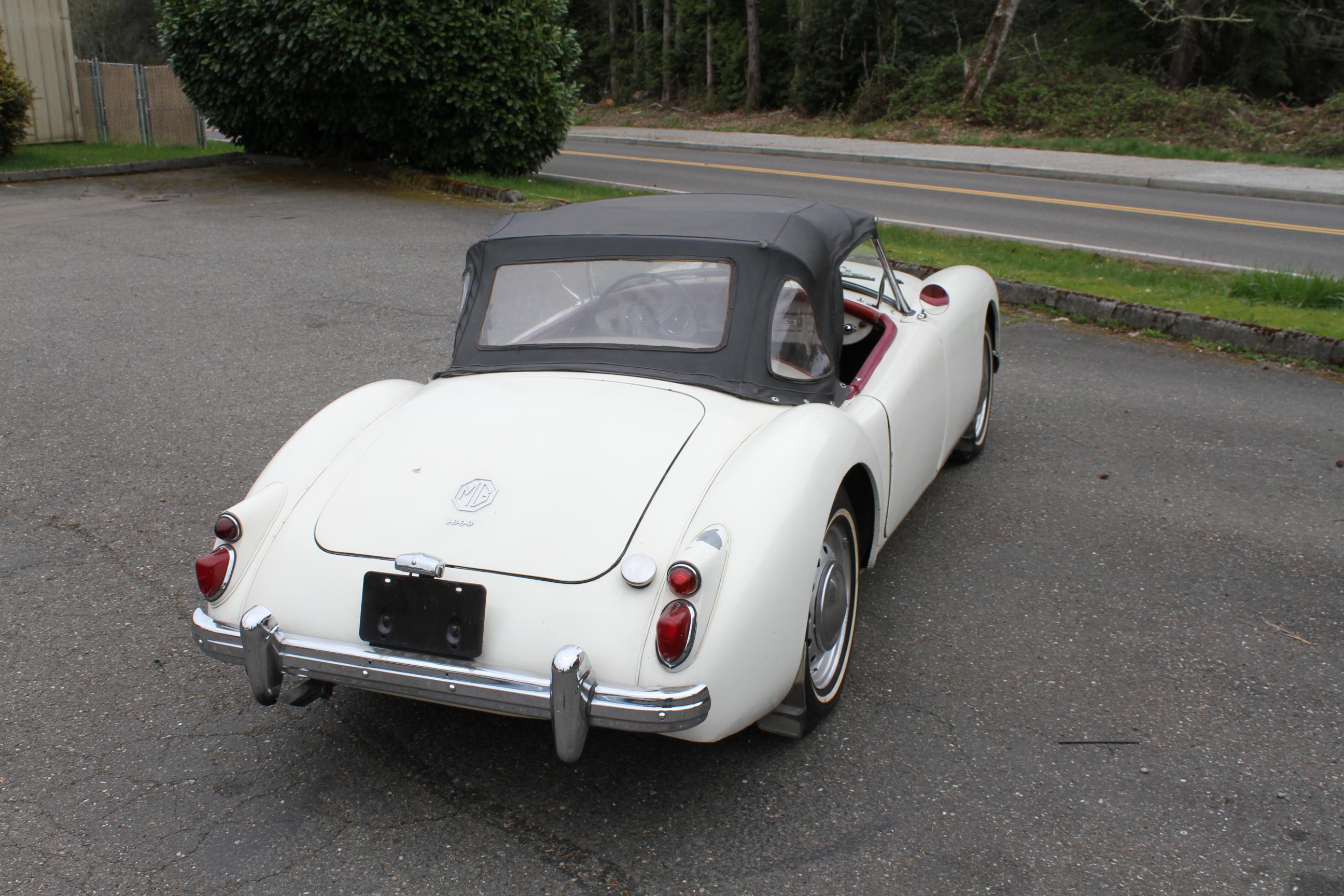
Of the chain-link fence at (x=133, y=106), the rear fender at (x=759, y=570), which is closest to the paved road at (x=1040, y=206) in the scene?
the rear fender at (x=759, y=570)

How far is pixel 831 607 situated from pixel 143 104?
73.6ft

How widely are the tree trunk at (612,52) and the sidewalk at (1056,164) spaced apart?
1974 cm

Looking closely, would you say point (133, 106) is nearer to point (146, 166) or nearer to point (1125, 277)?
point (146, 166)

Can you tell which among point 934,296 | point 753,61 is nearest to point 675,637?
point 934,296

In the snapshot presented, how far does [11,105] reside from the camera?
53.6ft

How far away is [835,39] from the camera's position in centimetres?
3366

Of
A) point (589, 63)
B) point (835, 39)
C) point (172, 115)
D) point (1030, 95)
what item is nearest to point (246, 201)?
point (172, 115)

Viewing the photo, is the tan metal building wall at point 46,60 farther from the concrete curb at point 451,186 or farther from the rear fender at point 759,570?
the rear fender at point 759,570

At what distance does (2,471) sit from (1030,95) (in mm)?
26110

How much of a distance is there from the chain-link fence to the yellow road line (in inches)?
308

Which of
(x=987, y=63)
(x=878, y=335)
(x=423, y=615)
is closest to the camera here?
(x=423, y=615)

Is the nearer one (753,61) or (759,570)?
(759,570)

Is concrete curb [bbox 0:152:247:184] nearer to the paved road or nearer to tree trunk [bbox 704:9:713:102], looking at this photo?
the paved road

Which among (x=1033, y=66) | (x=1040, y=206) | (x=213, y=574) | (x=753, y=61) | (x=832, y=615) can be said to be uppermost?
(x=753, y=61)
